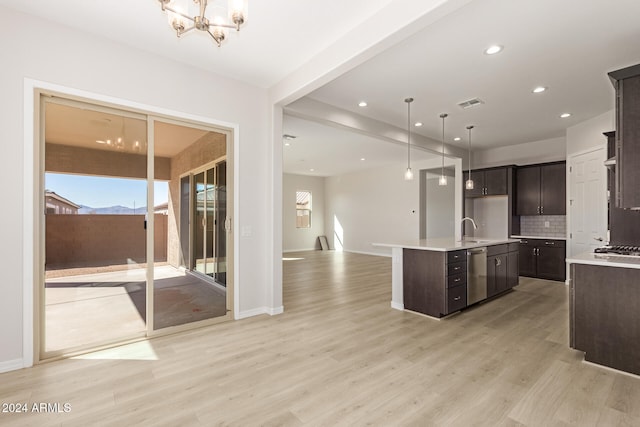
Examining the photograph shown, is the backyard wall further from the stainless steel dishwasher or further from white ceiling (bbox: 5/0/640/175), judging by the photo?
the stainless steel dishwasher

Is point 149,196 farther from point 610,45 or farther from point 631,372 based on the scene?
point 610,45

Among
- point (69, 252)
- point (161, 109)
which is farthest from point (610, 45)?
point (69, 252)

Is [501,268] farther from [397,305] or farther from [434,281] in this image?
[397,305]

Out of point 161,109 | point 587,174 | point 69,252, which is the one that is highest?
point 161,109

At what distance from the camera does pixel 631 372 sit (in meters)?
2.50

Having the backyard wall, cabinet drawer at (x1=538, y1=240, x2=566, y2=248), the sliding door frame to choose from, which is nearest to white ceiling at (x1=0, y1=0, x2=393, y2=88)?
the sliding door frame

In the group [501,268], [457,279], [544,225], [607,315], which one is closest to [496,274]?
[501,268]

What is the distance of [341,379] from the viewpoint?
2.43 metres

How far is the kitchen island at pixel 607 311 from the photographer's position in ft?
8.17

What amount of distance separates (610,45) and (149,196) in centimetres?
504

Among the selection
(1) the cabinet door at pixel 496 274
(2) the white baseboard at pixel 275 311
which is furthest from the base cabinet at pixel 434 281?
(2) the white baseboard at pixel 275 311

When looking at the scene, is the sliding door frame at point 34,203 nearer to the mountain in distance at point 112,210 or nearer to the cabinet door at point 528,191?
the mountain in distance at point 112,210

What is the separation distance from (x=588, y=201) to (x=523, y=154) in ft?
6.59

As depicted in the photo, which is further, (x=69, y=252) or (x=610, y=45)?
(x=610, y=45)
